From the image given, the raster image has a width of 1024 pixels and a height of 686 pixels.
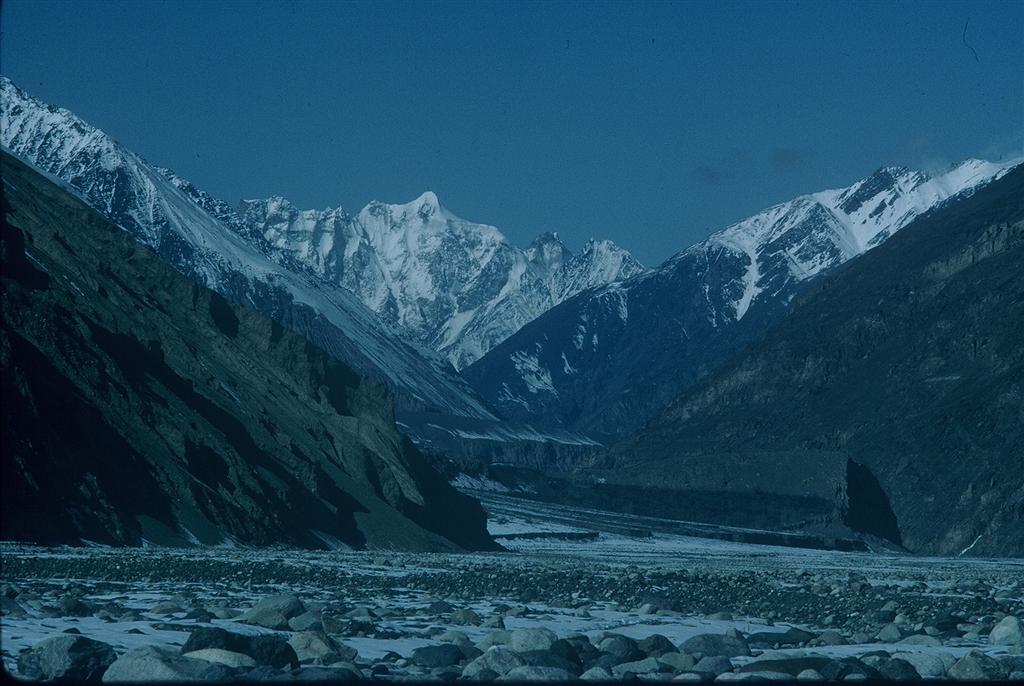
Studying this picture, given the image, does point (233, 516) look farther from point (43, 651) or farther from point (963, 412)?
point (963, 412)

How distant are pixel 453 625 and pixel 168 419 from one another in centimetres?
3416

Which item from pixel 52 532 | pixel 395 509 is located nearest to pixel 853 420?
pixel 395 509

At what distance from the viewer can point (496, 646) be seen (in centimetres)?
2292

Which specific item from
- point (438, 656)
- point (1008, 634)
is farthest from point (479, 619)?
point (1008, 634)

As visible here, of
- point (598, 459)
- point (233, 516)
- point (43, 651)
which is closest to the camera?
point (43, 651)

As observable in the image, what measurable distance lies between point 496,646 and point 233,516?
36106mm

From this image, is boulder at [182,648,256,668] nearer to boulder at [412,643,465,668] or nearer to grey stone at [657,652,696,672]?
boulder at [412,643,465,668]

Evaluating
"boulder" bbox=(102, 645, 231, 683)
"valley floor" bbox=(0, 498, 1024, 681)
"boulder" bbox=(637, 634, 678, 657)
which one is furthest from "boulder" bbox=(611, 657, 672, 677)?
"boulder" bbox=(102, 645, 231, 683)

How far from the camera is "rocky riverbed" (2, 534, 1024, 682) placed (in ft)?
65.5

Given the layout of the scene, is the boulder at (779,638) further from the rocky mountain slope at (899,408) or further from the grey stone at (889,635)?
the rocky mountain slope at (899,408)

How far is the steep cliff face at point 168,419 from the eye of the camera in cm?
4834

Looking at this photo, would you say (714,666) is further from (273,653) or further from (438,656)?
(273,653)

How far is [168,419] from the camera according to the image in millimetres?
58688

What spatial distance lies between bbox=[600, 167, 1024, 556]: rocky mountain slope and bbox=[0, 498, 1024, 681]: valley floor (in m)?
76.3
